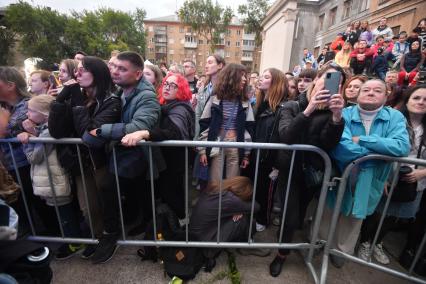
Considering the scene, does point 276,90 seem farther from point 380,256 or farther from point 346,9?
point 346,9

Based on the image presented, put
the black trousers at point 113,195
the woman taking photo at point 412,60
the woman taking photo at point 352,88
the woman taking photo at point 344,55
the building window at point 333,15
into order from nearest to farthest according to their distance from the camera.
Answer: the black trousers at point 113,195
the woman taking photo at point 352,88
the woman taking photo at point 412,60
the woman taking photo at point 344,55
the building window at point 333,15

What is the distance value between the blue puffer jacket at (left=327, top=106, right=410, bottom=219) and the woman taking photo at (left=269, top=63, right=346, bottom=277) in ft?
0.57

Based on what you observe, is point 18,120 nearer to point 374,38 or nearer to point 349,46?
point 349,46

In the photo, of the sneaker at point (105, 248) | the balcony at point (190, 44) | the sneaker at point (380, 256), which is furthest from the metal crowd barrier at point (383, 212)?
the balcony at point (190, 44)

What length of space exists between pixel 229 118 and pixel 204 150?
488 mm

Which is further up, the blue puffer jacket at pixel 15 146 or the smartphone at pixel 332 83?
the smartphone at pixel 332 83

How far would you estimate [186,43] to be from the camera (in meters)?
A: 65.6

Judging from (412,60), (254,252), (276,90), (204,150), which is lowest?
(254,252)

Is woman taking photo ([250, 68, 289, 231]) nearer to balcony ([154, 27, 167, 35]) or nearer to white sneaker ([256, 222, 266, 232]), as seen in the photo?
white sneaker ([256, 222, 266, 232])

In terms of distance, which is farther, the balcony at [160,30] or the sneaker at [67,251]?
the balcony at [160,30]

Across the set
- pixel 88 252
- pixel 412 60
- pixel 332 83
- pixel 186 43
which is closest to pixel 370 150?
pixel 332 83

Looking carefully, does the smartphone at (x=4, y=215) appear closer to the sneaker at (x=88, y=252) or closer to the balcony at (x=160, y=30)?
the sneaker at (x=88, y=252)

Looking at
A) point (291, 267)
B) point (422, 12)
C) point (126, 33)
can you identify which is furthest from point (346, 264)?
point (126, 33)

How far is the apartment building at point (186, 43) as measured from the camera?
212 feet
